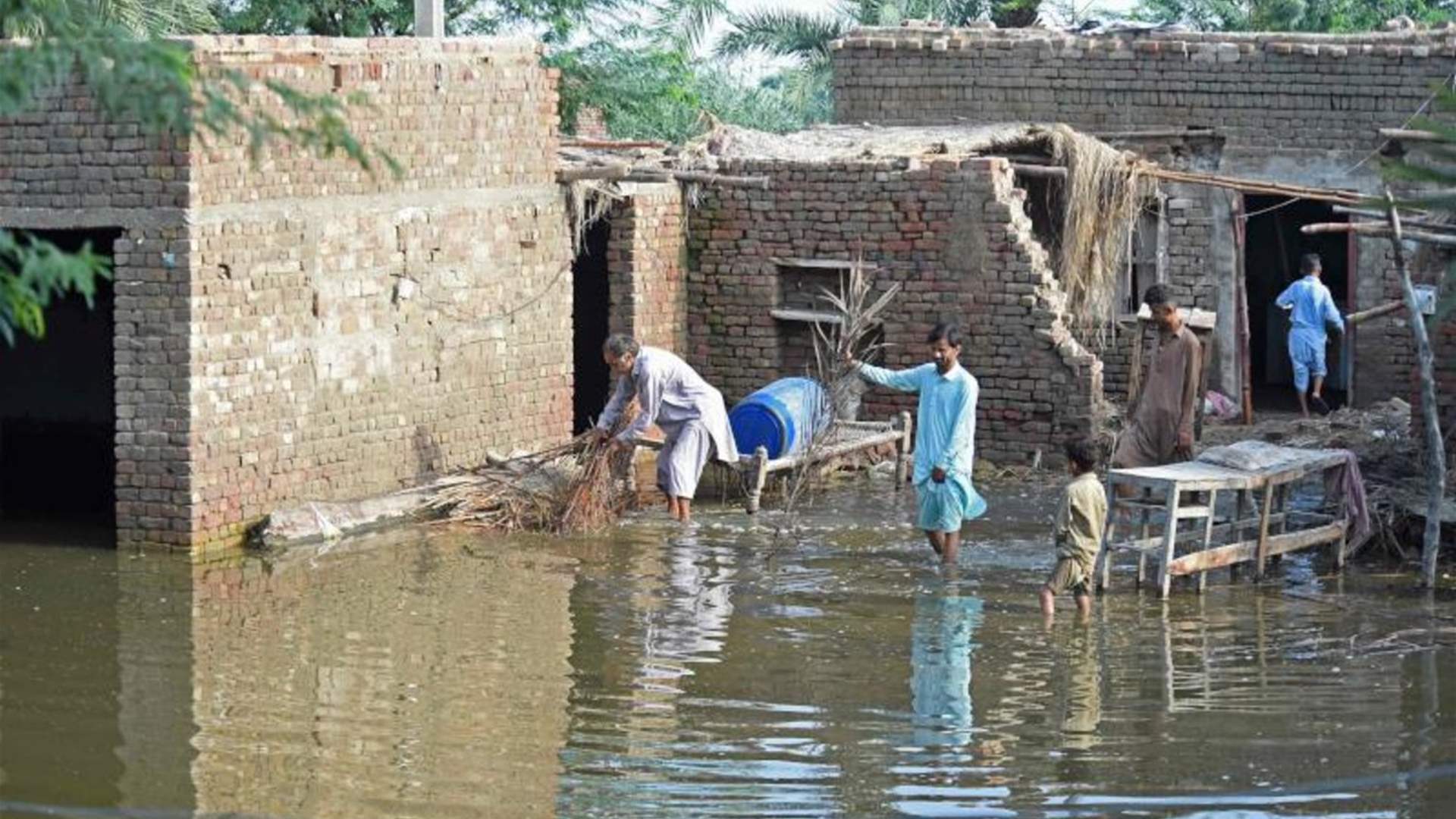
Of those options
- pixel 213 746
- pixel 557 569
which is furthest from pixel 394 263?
pixel 213 746

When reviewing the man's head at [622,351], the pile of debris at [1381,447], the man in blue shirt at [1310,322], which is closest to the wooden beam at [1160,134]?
the man in blue shirt at [1310,322]

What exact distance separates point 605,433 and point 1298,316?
7.73m

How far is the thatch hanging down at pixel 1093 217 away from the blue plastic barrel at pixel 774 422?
2.97 meters

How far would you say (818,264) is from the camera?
19.2 meters

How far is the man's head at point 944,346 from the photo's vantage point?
13.8 m

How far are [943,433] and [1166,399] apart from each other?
57.4 inches

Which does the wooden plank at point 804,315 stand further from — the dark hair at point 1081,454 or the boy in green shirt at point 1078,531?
the dark hair at point 1081,454

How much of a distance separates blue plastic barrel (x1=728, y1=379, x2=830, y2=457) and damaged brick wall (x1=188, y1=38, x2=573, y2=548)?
5.55 feet

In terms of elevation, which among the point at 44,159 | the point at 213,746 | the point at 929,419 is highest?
the point at 44,159

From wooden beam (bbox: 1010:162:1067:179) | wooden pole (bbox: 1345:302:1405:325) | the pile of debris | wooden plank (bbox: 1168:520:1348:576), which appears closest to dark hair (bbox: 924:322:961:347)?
wooden plank (bbox: 1168:520:1348:576)

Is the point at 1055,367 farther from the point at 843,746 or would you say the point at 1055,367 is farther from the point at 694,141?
the point at 843,746

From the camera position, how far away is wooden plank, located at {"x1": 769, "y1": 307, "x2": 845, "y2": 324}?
19.2 meters

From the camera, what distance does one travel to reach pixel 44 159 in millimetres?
14477

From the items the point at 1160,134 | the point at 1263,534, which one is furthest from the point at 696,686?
the point at 1160,134
